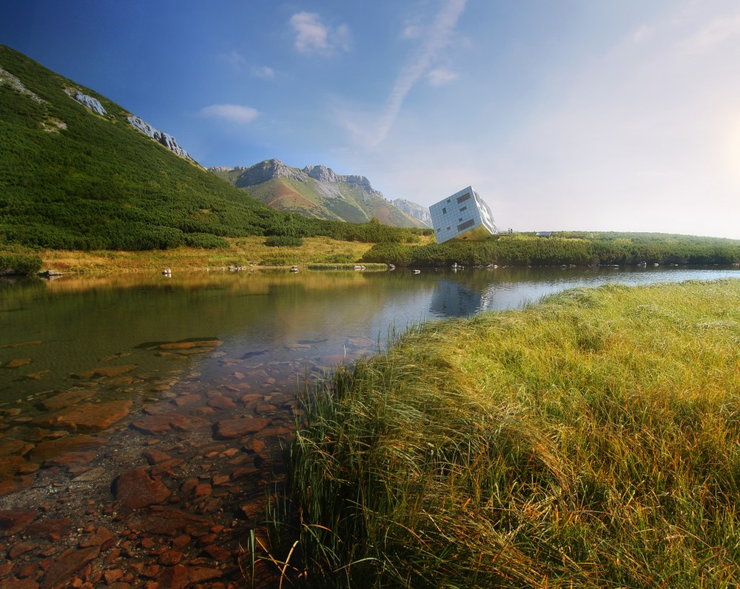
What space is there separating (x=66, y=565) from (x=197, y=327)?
1275 cm

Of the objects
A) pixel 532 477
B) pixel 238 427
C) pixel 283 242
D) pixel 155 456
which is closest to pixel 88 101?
pixel 283 242

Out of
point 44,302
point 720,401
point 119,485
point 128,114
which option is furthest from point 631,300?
point 128,114

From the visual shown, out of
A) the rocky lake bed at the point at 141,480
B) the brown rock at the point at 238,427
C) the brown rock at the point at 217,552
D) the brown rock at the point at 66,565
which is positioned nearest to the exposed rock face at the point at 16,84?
the rocky lake bed at the point at 141,480

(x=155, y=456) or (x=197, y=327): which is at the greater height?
(x=197, y=327)

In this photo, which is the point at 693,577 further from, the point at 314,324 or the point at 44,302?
the point at 44,302

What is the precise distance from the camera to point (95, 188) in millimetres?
66562

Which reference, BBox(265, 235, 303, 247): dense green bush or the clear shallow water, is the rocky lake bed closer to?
the clear shallow water

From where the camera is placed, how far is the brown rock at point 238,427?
20.2 feet

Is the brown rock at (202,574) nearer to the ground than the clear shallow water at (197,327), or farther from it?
nearer to the ground

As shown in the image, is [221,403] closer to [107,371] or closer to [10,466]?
[10,466]

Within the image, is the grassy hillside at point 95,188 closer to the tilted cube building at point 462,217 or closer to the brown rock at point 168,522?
the tilted cube building at point 462,217

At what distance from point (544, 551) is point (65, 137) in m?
116

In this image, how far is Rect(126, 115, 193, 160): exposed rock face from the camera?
124m

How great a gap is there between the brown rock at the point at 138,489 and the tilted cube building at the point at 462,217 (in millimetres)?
49557
